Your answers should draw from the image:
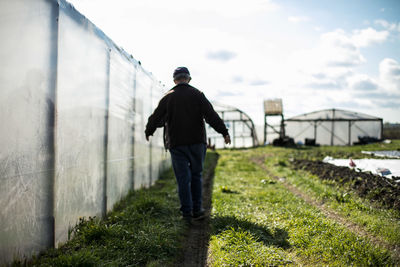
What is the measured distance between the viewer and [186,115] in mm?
4281

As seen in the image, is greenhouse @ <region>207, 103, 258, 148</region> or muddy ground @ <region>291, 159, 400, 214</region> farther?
greenhouse @ <region>207, 103, 258, 148</region>

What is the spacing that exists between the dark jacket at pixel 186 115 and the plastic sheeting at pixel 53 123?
893 millimetres

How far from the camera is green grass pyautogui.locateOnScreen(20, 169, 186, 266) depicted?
8.61ft

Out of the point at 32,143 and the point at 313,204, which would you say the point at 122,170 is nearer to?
the point at 32,143

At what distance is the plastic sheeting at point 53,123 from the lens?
93.6 inches

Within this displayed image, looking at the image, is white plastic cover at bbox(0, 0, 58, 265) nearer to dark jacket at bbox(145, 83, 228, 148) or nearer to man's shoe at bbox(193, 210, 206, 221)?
dark jacket at bbox(145, 83, 228, 148)

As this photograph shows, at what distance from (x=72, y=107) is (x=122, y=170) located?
207 centimetres

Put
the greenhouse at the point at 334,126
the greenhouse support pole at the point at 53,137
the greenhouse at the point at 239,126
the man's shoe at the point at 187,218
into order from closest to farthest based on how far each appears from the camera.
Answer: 1. the greenhouse support pole at the point at 53,137
2. the man's shoe at the point at 187,218
3. the greenhouse at the point at 239,126
4. the greenhouse at the point at 334,126

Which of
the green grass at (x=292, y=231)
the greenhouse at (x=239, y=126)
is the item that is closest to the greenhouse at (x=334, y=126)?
the greenhouse at (x=239, y=126)

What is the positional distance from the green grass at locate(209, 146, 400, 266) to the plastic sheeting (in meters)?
1.60

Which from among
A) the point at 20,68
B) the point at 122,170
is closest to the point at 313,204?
the point at 122,170

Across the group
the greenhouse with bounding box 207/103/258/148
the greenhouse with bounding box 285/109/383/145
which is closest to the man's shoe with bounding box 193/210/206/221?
the greenhouse with bounding box 207/103/258/148

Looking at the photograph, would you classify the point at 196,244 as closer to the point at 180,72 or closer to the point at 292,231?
the point at 292,231

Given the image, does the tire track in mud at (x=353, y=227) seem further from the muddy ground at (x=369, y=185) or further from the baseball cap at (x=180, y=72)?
the baseball cap at (x=180, y=72)
